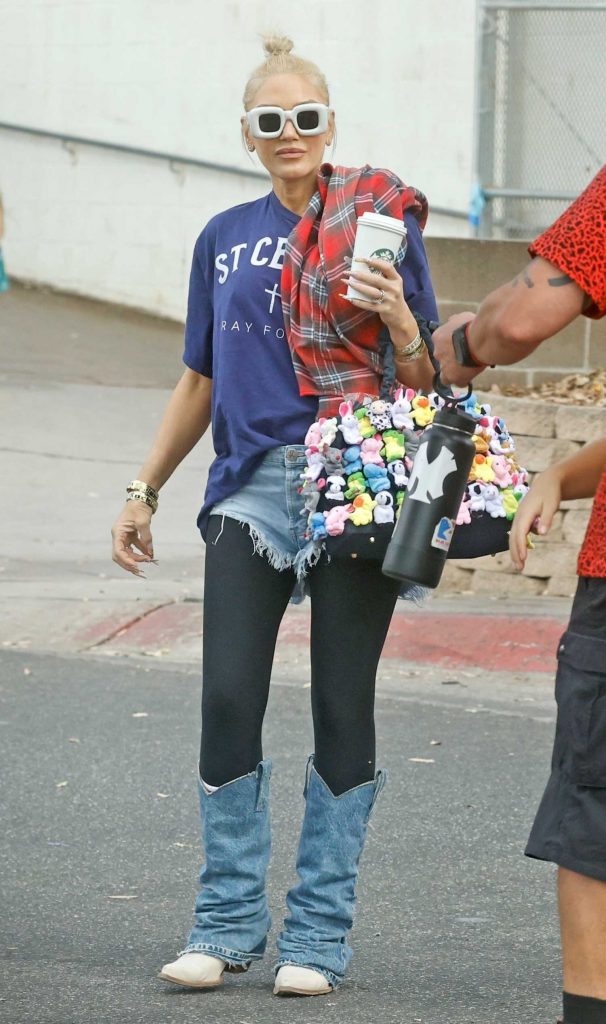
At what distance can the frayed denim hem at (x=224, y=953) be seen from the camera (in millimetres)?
3586

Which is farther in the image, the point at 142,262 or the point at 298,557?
the point at 142,262

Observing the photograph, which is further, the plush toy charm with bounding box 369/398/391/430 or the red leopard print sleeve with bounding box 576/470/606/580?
the plush toy charm with bounding box 369/398/391/430

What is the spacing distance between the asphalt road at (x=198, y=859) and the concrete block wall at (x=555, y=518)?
1698 millimetres

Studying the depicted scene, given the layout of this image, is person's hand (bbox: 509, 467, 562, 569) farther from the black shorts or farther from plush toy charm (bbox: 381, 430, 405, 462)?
plush toy charm (bbox: 381, 430, 405, 462)

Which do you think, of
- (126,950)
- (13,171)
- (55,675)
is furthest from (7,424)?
(126,950)

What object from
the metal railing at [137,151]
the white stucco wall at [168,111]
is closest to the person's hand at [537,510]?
the white stucco wall at [168,111]

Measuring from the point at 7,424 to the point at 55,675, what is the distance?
5.46 meters

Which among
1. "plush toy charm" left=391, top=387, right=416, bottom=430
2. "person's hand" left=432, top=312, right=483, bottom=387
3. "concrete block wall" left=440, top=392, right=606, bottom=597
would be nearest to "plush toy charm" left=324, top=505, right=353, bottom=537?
"plush toy charm" left=391, top=387, right=416, bottom=430

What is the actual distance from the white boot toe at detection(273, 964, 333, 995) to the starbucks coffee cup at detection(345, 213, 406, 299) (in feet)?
4.91

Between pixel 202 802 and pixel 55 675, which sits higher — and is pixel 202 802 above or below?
above

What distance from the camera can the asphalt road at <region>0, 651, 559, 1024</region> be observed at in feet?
11.9

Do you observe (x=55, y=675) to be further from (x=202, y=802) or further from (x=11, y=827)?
(x=202, y=802)

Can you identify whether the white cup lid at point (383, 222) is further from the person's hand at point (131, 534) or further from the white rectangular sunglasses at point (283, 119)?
the person's hand at point (131, 534)

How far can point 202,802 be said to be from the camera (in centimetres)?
367
